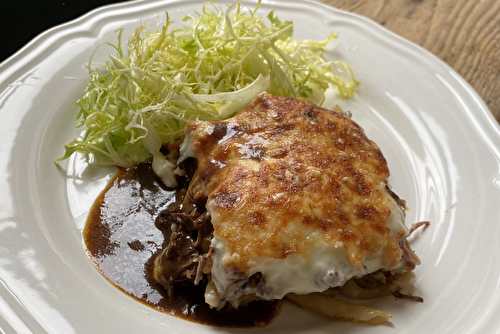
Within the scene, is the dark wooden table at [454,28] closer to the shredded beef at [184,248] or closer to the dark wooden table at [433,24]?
the dark wooden table at [433,24]

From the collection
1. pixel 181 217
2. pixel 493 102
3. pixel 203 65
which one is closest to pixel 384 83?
pixel 493 102

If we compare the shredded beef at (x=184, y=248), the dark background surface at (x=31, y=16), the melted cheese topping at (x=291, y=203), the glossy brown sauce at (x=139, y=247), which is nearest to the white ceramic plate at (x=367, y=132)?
the glossy brown sauce at (x=139, y=247)

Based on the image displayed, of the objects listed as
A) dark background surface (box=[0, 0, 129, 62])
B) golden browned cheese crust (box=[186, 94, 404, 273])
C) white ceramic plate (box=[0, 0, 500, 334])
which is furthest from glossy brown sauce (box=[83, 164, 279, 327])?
dark background surface (box=[0, 0, 129, 62])

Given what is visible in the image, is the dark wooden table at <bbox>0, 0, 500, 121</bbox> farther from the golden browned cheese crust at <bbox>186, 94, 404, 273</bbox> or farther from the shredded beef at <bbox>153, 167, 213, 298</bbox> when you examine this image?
the shredded beef at <bbox>153, 167, 213, 298</bbox>

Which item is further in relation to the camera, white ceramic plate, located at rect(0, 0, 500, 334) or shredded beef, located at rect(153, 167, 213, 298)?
shredded beef, located at rect(153, 167, 213, 298)

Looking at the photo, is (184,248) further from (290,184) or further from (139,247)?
(290,184)
